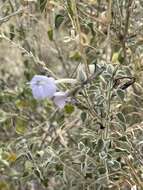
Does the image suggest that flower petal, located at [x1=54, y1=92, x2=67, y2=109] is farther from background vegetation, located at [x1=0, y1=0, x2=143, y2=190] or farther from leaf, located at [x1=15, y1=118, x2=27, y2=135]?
leaf, located at [x1=15, y1=118, x2=27, y2=135]

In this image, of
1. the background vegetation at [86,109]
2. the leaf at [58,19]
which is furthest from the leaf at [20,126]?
the leaf at [58,19]

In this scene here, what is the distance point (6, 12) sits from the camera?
1767 mm

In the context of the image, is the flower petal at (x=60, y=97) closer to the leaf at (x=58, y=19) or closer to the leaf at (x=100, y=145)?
the leaf at (x=100, y=145)

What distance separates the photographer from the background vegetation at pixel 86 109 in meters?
1.30

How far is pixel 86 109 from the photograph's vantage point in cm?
137

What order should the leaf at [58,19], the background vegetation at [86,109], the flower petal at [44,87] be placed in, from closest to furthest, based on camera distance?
the flower petal at [44,87], the background vegetation at [86,109], the leaf at [58,19]

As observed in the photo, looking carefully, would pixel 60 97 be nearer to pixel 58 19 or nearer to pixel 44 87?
pixel 44 87

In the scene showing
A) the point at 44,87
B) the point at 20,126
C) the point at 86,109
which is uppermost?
the point at 44,87

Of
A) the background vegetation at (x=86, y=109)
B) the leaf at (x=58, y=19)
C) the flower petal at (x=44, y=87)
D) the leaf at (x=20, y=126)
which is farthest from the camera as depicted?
the leaf at (x=20, y=126)

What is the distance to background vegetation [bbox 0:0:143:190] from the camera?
1299 mm

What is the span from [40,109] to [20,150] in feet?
1.93

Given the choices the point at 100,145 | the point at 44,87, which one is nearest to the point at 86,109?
the point at 100,145

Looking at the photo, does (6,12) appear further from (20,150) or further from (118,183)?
(118,183)

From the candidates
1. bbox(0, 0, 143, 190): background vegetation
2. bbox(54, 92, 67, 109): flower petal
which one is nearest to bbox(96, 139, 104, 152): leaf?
bbox(0, 0, 143, 190): background vegetation
